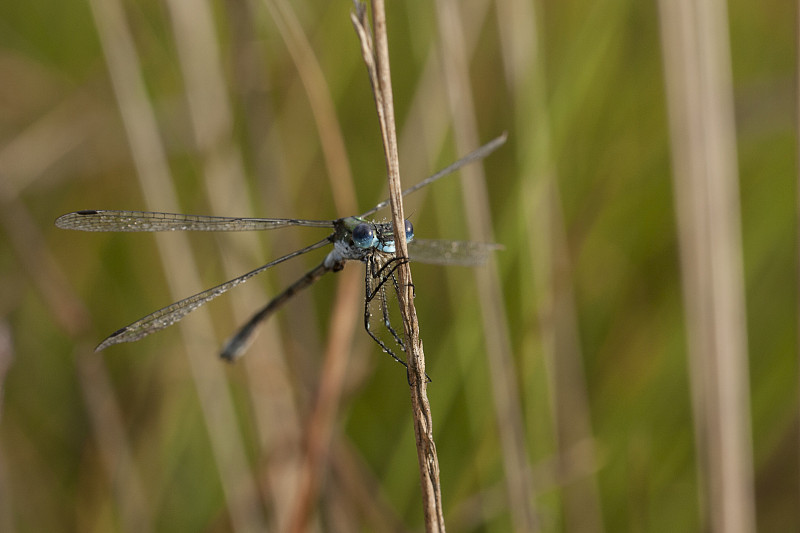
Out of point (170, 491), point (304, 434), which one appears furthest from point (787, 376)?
point (170, 491)

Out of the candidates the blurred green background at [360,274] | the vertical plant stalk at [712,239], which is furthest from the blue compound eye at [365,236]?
the vertical plant stalk at [712,239]

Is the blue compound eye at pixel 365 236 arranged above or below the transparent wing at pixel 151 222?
below

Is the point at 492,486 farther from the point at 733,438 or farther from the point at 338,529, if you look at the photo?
the point at 733,438

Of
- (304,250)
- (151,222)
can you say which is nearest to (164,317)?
(151,222)

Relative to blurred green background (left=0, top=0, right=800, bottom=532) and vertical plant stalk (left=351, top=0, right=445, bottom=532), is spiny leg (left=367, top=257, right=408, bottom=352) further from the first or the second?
vertical plant stalk (left=351, top=0, right=445, bottom=532)

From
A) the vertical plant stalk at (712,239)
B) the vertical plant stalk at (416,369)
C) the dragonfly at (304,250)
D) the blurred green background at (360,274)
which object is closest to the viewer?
the vertical plant stalk at (416,369)

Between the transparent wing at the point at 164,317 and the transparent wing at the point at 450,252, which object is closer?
the transparent wing at the point at 164,317

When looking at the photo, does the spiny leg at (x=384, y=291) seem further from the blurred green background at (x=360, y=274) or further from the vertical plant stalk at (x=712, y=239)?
the vertical plant stalk at (x=712, y=239)
